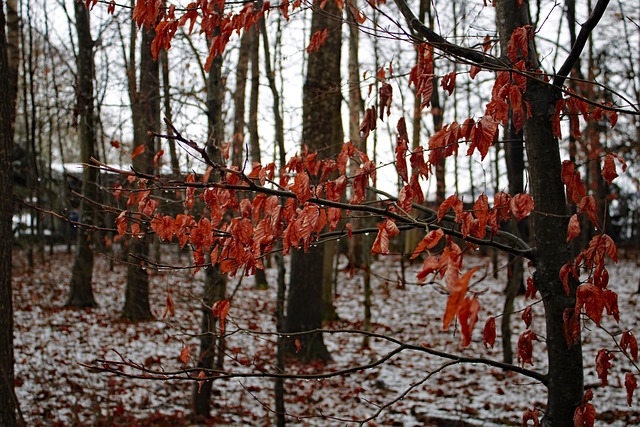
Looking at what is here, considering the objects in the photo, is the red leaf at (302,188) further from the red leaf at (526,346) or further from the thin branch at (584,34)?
the red leaf at (526,346)

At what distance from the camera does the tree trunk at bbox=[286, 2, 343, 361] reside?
29.3 feet

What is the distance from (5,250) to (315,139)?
5.07 m

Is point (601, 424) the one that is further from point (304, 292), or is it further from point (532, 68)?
point (532, 68)

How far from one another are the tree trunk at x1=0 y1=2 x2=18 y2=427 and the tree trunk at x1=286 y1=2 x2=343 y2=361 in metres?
4.76

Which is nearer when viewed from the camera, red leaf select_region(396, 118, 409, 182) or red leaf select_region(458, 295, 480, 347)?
red leaf select_region(458, 295, 480, 347)

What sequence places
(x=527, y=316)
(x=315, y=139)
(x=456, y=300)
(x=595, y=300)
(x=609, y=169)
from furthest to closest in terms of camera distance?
1. (x=315, y=139)
2. (x=527, y=316)
3. (x=609, y=169)
4. (x=595, y=300)
5. (x=456, y=300)

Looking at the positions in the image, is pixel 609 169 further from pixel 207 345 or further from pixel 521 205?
pixel 207 345

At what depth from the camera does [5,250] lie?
4.74 metres

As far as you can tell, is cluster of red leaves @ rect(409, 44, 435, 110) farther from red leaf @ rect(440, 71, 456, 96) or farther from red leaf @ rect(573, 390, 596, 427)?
red leaf @ rect(573, 390, 596, 427)

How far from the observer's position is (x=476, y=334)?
37.7 feet

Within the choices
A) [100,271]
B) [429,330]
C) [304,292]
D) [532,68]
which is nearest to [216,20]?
[532,68]

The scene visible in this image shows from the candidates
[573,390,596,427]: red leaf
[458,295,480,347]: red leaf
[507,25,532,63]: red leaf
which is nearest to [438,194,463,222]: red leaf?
[507,25,532,63]: red leaf

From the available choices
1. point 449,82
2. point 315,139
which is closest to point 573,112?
point 449,82

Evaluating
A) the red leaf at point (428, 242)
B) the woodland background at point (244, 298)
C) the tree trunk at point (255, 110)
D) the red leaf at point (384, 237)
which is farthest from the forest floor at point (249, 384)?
the tree trunk at point (255, 110)
